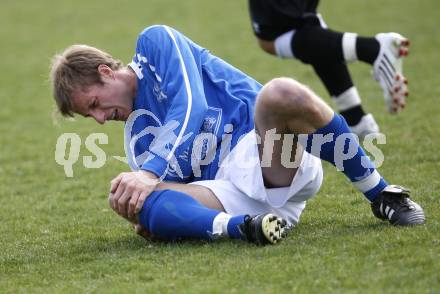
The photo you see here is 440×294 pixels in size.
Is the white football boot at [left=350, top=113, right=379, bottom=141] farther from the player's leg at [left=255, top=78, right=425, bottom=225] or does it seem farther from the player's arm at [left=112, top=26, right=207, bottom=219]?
the player's arm at [left=112, top=26, right=207, bottom=219]

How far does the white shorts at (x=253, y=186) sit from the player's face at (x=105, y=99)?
514 mm

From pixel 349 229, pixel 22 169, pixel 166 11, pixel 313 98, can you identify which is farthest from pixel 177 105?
pixel 166 11

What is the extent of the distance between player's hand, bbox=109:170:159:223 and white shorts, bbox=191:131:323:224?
0.36 metres

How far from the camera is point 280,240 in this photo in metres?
3.70

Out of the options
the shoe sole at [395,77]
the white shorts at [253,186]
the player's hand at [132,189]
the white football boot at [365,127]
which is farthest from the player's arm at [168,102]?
the white football boot at [365,127]

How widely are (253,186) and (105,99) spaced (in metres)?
0.80

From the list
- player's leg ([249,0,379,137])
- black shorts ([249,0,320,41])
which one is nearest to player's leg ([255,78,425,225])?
player's leg ([249,0,379,137])

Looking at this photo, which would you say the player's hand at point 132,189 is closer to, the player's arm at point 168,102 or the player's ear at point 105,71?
the player's arm at point 168,102

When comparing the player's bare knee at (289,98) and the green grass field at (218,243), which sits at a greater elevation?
the player's bare knee at (289,98)

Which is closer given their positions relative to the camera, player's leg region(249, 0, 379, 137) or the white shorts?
the white shorts

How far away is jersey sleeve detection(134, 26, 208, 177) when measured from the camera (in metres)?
3.74

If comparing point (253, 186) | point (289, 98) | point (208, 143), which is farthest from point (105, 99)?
point (289, 98)

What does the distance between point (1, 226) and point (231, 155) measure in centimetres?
155

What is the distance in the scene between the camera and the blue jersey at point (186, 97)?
3885mm
